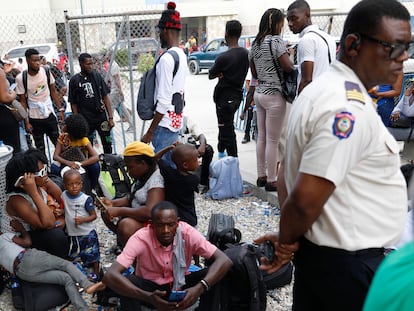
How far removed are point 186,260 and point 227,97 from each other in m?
2.85

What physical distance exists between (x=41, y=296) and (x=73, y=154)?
1.99m

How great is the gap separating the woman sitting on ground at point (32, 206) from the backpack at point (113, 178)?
44.7 inches

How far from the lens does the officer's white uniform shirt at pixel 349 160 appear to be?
1.49m

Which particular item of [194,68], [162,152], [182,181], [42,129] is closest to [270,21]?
[162,152]

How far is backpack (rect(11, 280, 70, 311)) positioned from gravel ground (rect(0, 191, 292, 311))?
0.83ft

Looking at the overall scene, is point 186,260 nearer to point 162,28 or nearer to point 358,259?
point 358,259

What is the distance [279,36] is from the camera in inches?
176

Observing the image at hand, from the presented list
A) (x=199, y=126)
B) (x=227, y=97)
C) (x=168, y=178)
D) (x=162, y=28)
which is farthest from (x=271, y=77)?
(x=199, y=126)

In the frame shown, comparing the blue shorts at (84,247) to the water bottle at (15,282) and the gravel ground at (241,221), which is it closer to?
the gravel ground at (241,221)

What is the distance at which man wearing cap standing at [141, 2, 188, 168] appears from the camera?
3850mm

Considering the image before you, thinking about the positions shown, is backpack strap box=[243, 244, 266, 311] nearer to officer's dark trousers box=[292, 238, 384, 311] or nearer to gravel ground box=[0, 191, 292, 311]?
gravel ground box=[0, 191, 292, 311]

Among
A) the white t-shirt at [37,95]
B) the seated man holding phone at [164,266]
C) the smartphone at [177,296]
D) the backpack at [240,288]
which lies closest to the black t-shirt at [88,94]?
the white t-shirt at [37,95]

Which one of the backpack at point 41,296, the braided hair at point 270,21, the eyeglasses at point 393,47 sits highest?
the braided hair at point 270,21

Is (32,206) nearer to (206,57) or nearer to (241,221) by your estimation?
(241,221)
